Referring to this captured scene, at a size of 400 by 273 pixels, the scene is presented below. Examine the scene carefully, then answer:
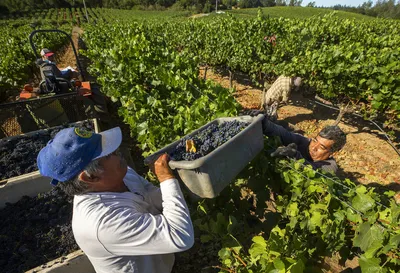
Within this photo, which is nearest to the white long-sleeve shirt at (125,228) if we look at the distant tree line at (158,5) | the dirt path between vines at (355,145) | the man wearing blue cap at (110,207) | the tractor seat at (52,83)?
the man wearing blue cap at (110,207)

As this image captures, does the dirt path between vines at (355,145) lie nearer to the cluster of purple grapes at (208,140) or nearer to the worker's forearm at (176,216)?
the cluster of purple grapes at (208,140)

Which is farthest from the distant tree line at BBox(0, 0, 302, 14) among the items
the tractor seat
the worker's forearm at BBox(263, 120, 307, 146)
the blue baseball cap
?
the blue baseball cap

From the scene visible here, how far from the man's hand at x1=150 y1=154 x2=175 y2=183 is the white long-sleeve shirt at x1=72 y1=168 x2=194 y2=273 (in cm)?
3

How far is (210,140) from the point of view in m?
1.52

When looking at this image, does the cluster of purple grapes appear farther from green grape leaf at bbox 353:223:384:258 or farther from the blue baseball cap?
green grape leaf at bbox 353:223:384:258

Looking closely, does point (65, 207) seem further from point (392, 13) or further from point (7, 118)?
point (392, 13)

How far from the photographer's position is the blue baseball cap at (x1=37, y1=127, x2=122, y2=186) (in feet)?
4.35

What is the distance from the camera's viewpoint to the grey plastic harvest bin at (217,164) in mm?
1300

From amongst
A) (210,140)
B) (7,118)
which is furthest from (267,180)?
(7,118)

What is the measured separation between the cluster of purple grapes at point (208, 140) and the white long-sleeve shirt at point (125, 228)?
0.18 m

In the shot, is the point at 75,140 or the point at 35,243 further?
the point at 35,243

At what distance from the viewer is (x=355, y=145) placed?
6.09 meters

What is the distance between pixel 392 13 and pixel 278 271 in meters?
85.4

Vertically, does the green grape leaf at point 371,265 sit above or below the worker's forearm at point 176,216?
below
